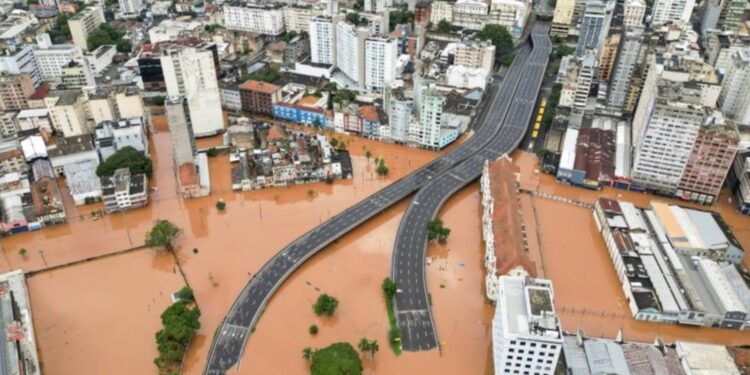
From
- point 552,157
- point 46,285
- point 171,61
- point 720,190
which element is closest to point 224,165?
point 171,61

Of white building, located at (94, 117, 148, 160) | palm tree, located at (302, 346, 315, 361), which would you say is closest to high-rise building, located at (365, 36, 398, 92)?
white building, located at (94, 117, 148, 160)

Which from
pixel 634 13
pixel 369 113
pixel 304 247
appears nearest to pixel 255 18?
pixel 369 113

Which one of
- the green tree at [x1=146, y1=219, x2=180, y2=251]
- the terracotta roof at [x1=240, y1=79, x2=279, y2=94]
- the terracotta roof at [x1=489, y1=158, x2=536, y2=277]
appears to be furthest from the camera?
the terracotta roof at [x1=240, y1=79, x2=279, y2=94]

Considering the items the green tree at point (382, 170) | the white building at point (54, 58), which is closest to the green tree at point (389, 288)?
the green tree at point (382, 170)

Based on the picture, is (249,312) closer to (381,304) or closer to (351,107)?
(381,304)

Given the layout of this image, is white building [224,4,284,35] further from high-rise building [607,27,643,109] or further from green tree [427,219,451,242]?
green tree [427,219,451,242]

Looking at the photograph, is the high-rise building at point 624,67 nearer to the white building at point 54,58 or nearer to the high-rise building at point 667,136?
the high-rise building at point 667,136
